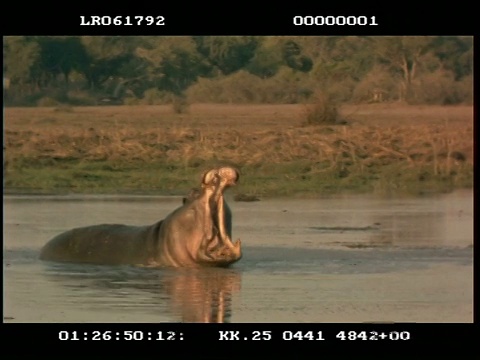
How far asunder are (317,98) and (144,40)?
150 inches

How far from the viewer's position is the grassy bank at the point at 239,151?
61.6 ft

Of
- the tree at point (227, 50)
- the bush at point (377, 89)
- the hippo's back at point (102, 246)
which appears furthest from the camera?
the tree at point (227, 50)

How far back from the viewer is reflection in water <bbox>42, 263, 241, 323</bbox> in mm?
10961

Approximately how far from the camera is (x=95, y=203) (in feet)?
56.5

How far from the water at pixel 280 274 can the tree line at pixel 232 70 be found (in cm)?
604

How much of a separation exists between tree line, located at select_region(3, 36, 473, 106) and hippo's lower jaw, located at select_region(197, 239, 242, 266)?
9.59 m

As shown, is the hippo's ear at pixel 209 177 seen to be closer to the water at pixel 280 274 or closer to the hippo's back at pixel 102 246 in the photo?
the water at pixel 280 274

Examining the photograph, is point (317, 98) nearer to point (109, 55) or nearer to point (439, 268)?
point (109, 55)

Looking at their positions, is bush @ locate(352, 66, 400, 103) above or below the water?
above

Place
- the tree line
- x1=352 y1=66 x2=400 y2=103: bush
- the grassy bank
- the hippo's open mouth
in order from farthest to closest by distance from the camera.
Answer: x1=352 y1=66 x2=400 y2=103: bush → the tree line → the grassy bank → the hippo's open mouth
